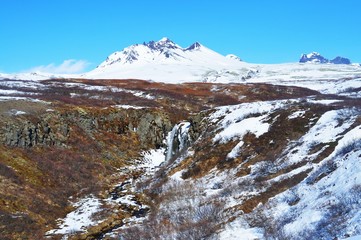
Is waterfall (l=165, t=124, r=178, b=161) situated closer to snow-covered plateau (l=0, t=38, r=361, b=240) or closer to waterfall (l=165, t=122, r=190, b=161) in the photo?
waterfall (l=165, t=122, r=190, b=161)

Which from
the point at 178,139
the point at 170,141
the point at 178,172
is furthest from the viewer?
the point at 170,141

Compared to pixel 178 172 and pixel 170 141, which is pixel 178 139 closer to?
pixel 170 141

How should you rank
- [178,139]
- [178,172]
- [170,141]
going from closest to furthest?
[178,172] < [178,139] < [170,141]

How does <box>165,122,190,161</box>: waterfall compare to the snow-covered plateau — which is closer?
the snow-covered plateau

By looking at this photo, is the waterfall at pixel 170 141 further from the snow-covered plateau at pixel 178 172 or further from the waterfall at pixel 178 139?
the snow-covered plateau at pixel 178 172

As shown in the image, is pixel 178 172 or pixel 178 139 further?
pixel 178 139

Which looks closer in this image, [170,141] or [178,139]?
[178,139]

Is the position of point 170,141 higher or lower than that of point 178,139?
lower

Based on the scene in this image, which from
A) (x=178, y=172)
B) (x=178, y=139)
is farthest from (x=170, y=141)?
(x=178, y=172)

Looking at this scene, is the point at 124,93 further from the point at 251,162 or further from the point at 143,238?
the point at 143,238

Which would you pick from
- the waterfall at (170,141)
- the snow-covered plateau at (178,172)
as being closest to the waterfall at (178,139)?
the waterfall at (170,141)

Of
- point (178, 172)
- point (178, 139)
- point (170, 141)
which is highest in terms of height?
point (178, 139)

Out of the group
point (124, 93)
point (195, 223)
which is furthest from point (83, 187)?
point (124, 93)

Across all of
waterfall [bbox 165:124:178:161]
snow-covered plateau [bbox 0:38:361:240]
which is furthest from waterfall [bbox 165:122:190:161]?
snow-covered plateau [bbox 0:38:361:240]
